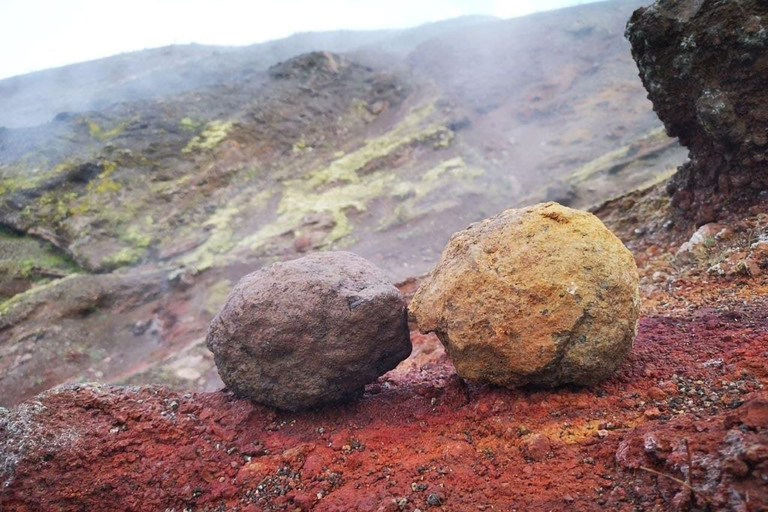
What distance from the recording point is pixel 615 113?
762 inches

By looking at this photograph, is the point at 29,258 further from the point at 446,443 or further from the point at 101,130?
the point at 446,443

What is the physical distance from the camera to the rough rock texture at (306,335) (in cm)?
407

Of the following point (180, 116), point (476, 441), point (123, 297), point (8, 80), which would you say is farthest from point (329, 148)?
point (8, 80)

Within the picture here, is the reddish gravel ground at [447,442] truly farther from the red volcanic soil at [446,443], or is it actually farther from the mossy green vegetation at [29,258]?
the mossy green vegetation at [29,258]

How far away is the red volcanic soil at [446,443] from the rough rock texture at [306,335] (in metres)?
0.29

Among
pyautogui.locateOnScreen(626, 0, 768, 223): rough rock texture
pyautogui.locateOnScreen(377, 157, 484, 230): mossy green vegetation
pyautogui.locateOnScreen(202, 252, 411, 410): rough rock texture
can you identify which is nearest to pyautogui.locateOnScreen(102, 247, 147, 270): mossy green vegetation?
pyautogui.locateOnScreen(377, 157, 484, 230): mossy green vegetation

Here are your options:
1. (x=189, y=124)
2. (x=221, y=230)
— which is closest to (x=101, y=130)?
(x=189, y=124)

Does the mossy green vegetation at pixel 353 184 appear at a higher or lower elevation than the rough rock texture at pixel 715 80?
lower

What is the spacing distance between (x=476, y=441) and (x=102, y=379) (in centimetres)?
934

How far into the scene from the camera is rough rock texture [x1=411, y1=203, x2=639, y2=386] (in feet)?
11.4

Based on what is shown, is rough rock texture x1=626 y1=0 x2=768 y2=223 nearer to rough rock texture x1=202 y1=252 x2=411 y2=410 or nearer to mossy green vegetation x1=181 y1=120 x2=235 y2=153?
rough rock texture x1=202 y1=252 x2=411 y2=410

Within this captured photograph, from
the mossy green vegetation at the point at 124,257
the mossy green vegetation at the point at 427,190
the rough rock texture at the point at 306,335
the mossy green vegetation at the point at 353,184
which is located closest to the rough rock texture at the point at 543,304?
the rough rock texture at the point at 306,335

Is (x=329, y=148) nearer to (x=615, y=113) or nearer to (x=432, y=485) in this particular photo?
(x=615, y=113)

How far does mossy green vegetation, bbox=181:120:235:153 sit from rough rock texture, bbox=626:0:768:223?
45.7 feet
